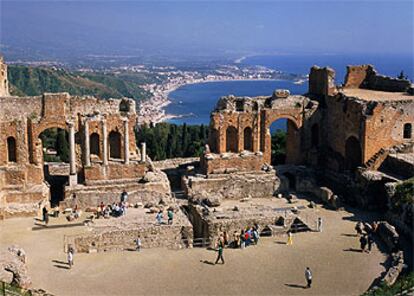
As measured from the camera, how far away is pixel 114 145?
34719mm

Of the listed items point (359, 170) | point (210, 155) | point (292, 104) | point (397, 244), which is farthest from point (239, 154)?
point (397, 244)

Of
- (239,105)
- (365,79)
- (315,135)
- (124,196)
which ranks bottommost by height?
(124,196)

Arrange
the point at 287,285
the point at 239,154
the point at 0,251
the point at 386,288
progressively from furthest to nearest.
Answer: the point at 239,154 < the point at 0,251 < the point at 287,285 < the point at 386,288

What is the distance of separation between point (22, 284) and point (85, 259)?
12.5 feet

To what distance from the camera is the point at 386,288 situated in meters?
20.1

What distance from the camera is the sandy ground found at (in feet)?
71.6

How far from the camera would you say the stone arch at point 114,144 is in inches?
1350

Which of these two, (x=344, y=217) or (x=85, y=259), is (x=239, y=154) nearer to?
(x=344, y=217)

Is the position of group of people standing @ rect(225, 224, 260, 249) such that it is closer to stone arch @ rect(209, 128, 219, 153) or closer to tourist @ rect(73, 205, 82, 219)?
tourist @ rect(73, 205, 82, 219)

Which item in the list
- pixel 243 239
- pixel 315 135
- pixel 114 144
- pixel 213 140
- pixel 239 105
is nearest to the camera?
pixel 243 239

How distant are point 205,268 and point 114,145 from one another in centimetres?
1334

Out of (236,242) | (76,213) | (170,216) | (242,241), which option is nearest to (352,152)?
(242,241)

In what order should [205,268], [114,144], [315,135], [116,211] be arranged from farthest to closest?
[315,135] < [114,144] < [116,211] < [205,268]

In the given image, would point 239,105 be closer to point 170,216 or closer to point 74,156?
point 170,216
